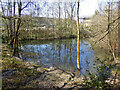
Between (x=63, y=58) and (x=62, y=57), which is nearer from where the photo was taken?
(x=63, y=58)

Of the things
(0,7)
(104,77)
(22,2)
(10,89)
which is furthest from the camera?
(0,7)

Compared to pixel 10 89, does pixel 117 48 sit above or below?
above

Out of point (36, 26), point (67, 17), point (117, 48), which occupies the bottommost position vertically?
point (117, 48)

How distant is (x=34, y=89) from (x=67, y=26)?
22.7m

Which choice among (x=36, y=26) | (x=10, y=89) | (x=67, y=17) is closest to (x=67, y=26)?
(x=67, y=17)

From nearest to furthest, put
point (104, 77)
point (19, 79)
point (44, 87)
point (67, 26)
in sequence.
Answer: point (104, 77), point (44, 87), point (19, 79), point (67, 26)

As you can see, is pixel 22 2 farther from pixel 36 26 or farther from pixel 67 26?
pixel 67 26

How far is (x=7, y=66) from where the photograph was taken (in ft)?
18.3

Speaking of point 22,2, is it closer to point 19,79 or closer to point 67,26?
point 19,79

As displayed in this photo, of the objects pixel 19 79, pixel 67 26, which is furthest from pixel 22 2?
pixel 67 26

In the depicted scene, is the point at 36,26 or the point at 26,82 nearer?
the point at 26,82

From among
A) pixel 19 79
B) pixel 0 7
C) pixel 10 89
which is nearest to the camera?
pixel 10 89

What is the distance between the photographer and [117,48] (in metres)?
8.45

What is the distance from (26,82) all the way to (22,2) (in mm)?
6226
